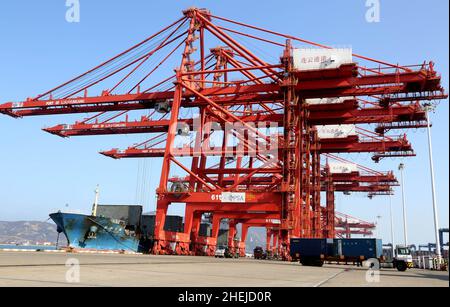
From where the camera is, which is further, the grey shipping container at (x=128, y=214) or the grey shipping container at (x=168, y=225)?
the grey shipping container at (x=168, y=225)

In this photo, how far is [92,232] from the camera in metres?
39.4

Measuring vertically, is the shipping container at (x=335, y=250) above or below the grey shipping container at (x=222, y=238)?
below

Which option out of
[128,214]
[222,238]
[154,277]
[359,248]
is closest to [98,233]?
[128,214]

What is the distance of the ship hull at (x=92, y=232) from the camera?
38406mm

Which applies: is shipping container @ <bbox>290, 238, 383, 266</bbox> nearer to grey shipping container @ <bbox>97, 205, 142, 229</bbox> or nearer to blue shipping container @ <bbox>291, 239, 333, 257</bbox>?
blue shipping container @ <bbox>291, 239, 333, 257</bbox>

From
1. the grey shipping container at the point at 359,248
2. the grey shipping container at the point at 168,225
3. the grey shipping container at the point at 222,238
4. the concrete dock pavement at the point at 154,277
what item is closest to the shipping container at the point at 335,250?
the grey shipping container at the point at 359,248

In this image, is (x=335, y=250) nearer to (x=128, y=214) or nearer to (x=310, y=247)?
(x=310, y=247)

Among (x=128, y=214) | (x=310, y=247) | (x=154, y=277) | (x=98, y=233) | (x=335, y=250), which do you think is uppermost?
(x=128, y=214)

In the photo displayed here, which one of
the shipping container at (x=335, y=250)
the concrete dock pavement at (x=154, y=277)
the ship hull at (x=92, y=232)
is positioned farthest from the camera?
the ship hull at (x=92, y=232)

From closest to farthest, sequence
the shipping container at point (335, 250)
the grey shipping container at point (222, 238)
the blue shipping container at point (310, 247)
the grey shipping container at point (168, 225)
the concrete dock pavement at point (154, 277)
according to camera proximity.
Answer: the concrete dock pavement at point (154, 277)
the shipping container at point (335, 250)
the blue shipping container at point (310, 247)
the grey shipping container at point (168, 225)
the grey shipping container at point (222, 238)

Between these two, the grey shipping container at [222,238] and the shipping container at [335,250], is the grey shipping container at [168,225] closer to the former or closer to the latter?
the grey shipping container at [222,238]

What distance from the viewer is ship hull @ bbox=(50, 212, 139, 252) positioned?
38.4 meters
